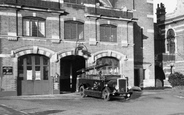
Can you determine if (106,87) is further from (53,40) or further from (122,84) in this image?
(53,40)

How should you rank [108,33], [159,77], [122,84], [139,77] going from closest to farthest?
[122,84] → [108,33] → [139,77] → [159,77]

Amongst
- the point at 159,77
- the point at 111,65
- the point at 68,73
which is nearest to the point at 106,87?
the point at 111,65

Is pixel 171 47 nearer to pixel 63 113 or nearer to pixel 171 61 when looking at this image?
pixel 171 61

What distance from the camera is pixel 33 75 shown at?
83.7 ft

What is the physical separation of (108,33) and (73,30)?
369cm

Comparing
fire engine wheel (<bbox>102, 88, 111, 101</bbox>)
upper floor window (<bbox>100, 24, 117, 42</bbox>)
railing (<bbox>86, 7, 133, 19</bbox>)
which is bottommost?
fire engine wheel (<bbox>102, 88, 111, 101</bbox>)

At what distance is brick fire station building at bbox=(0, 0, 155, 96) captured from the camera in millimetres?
24484

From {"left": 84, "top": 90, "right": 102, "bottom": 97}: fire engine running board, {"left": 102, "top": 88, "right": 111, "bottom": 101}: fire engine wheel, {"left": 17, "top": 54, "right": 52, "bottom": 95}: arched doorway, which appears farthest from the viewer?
{"left": 17, "top": 54, "right": 52, "bottom": 95}: arched doorway

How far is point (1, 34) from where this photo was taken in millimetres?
24172

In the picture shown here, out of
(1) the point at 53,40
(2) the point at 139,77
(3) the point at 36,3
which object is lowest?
(2) the point at 139,77

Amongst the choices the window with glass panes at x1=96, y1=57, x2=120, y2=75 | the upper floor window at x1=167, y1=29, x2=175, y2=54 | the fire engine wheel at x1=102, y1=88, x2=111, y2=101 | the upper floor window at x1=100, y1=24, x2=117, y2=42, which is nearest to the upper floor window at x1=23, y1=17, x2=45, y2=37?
the upper floor window at x1=100, y1=24, x2=117, y2=42

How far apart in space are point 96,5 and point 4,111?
1671cm

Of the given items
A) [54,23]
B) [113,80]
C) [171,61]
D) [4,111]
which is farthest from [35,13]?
[171,61]

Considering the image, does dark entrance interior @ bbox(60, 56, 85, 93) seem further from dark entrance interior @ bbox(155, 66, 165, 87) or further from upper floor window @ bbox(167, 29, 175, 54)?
upper floor window @ bbox(167, 29, 175, 54)
